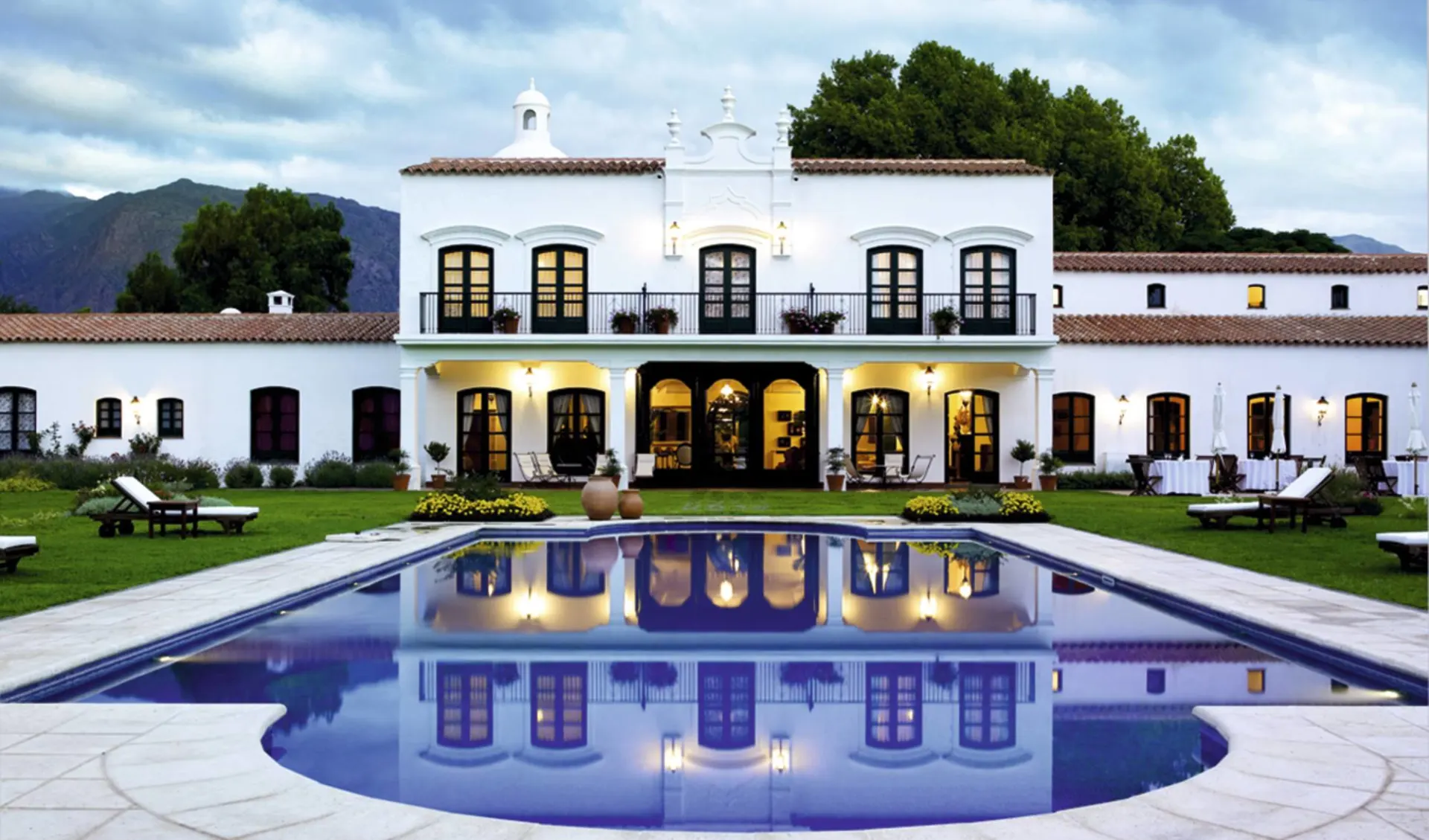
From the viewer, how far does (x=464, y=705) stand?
6.03 metres

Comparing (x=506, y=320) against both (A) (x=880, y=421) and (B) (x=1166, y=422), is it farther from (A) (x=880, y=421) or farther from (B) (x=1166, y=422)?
(B) (x=1166, y=422)

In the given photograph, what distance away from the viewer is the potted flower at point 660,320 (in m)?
23.0

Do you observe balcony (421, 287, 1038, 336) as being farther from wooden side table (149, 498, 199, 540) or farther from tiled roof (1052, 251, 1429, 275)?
wooden side table (149, 498, 199, 540)

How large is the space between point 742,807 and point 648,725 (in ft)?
4.04

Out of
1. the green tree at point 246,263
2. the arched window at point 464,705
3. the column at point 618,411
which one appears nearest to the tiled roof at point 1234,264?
the column at point 618,411

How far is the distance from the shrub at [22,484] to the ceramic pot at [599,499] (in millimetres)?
12719

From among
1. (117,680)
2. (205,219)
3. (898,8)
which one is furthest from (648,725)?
(205,219)

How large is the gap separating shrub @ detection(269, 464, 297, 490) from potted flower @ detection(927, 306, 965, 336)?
43.9 ft

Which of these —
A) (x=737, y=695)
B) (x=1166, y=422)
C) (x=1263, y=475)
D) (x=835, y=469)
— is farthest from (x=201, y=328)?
(x=737, y=695)

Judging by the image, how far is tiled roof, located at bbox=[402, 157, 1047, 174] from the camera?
23719mm

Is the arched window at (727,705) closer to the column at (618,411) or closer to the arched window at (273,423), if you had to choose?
the column at (618,411)

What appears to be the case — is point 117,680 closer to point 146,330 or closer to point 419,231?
A: point 419,231

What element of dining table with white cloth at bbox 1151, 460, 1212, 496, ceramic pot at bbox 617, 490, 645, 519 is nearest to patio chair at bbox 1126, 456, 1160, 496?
dining table with white cloth at bbox 1151, 460, 1212, 496

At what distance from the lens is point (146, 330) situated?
82.1 ft
